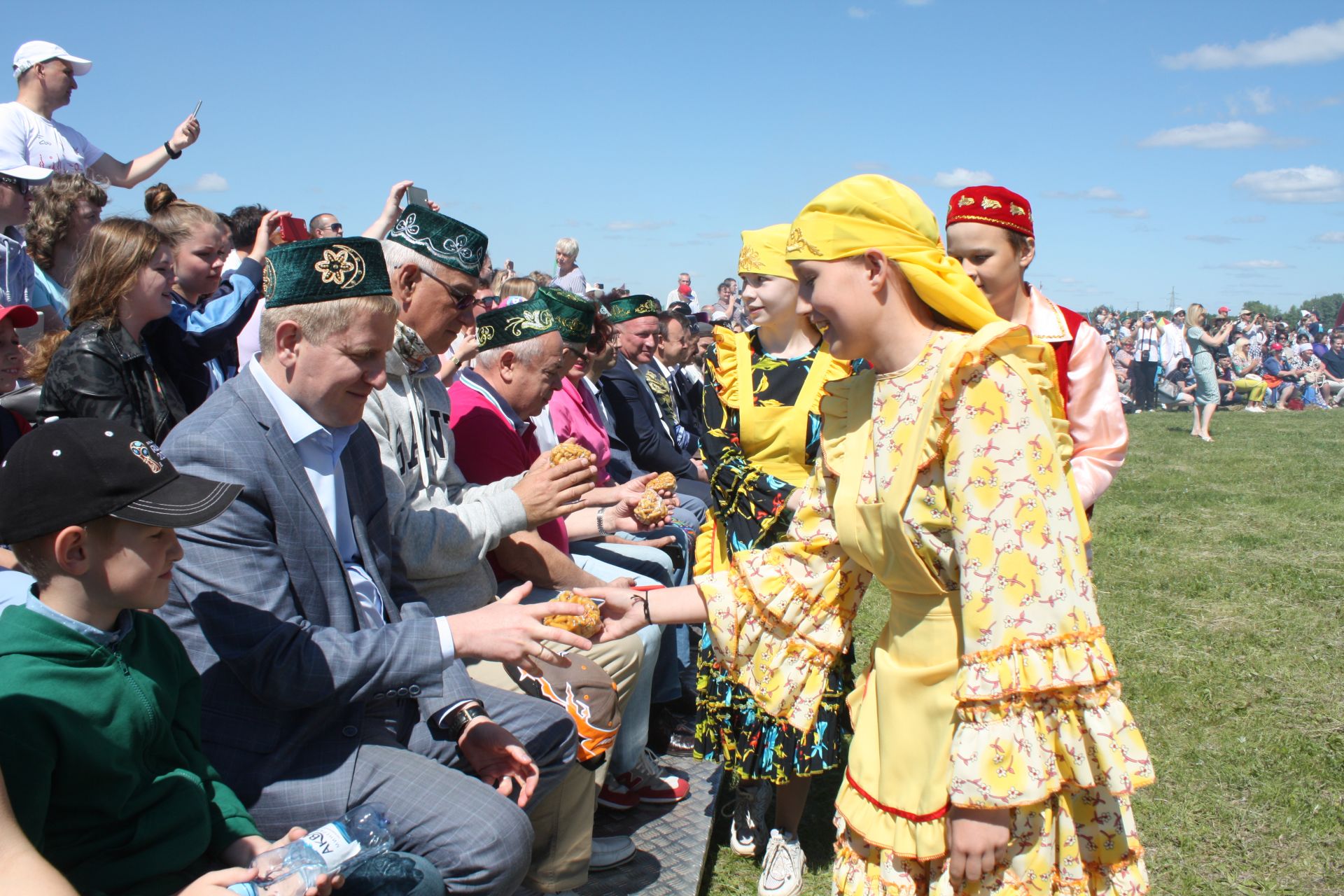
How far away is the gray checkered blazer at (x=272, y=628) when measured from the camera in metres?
2.57

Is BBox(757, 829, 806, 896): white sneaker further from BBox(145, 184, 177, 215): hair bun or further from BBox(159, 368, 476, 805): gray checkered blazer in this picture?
BBox(145, 184, 177, 215): hair bun

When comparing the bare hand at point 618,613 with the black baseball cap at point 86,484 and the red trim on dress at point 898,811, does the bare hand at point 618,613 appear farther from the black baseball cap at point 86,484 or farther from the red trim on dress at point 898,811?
the black baseball cap at point 86,484

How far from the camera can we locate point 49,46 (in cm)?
552

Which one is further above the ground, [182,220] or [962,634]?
[182,220]

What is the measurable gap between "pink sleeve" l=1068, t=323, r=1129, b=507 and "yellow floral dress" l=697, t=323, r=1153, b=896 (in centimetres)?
152

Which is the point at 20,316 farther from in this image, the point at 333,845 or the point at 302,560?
the point at 333,845

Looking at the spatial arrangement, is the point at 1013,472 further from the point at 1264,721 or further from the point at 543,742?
the point at 1264,721

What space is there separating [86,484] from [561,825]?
1.91 metres

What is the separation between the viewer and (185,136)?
6.25m

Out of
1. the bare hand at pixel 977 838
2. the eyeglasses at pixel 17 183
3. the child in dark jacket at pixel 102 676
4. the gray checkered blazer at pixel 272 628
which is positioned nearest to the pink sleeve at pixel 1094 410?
the bare hand at pixel 977 838

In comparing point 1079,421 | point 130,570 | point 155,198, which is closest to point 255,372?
point 130,570

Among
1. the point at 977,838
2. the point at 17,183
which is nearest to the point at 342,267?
the point at 977,838

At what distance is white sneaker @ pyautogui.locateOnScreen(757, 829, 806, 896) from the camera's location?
3.79 metres

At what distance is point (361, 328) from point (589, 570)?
86.5 inches
